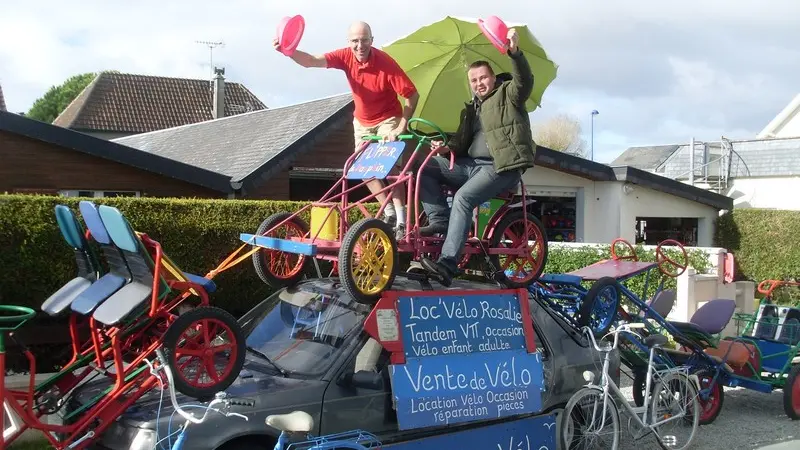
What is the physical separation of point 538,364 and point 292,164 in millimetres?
10064

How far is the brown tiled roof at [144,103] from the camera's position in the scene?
4097cm

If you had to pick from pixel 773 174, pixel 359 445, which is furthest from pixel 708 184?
pixel 359 445

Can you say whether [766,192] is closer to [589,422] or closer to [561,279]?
[561,279]

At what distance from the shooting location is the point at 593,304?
6.32 metres

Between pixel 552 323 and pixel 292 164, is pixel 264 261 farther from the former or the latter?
pixel 292 164

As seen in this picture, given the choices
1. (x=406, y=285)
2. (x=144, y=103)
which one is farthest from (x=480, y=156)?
(x=144, y=103)

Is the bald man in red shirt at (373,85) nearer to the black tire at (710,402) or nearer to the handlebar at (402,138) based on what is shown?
the handlebar at (402,138)

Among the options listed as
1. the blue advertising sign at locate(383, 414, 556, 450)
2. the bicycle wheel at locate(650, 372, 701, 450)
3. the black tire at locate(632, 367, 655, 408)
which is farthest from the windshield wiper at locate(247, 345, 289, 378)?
the black tire at locate(632, 367, 655, 408)

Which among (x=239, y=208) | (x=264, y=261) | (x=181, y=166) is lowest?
(x=264, y=261)

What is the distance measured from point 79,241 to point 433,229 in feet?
8.19

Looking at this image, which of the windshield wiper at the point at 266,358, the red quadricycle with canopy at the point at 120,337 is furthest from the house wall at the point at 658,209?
the red quadricycle with canopy at the point at 120,337

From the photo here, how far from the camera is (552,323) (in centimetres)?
573

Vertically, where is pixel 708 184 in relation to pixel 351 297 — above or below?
above

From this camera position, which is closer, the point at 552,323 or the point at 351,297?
the point at 351,297
